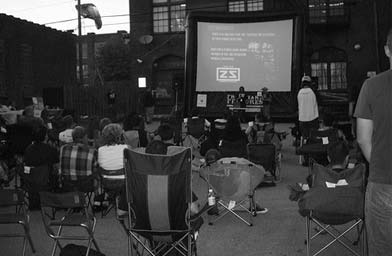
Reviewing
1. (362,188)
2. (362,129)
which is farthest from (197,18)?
(362,129)

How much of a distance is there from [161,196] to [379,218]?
1664mm

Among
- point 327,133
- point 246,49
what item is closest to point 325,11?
point 246,49

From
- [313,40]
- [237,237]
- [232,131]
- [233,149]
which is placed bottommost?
[237,237]

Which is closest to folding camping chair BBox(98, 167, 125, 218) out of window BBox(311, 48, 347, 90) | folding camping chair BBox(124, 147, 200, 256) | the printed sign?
folding camping chair BBox(124, 147, 200, 256)

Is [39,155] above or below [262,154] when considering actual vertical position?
above

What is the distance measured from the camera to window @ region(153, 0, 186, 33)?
26.1 m

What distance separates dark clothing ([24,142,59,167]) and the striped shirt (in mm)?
424

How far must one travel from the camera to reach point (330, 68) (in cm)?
2383

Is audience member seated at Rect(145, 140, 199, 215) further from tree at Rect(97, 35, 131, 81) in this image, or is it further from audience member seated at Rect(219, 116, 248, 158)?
tree at Rect(97, 35, 131, 81)

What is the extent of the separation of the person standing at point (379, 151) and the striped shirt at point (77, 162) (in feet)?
12.5

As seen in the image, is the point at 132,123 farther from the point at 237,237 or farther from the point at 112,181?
the point at 237,237

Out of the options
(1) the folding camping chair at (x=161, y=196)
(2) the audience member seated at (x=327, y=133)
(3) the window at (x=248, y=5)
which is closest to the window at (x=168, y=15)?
(3) the window at (x=248, y=5)

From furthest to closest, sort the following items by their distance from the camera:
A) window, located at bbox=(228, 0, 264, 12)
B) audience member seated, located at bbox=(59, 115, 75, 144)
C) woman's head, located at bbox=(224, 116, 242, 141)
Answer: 1. window, located at bbox=(228, 0, 264, 12)
2. audience member seated, located at bbox=(59, 115, 75, 144)
3. woman's head, located at bbox=(224, 116, 242, 141)

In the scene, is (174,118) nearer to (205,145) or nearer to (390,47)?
(205,145)
